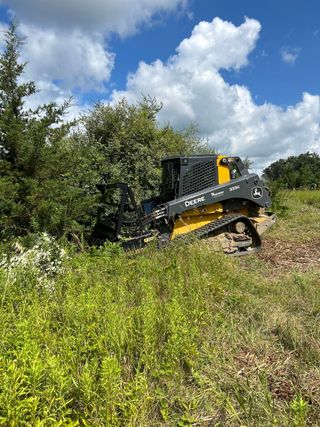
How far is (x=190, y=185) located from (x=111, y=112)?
5874 millimetres

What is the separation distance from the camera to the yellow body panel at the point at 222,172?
27.8ft

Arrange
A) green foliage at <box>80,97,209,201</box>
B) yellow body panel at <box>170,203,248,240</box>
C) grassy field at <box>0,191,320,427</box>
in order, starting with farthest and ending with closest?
green foliage at <box>80,97,209,201</box> → yellow body panel at <box>170,203,248,240</box> → grassy field at <box>0,191,320,427</box>

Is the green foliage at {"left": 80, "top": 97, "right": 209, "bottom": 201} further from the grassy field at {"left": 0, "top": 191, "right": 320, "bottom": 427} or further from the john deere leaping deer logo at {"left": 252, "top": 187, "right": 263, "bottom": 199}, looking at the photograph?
the grassy field at {"left": 0, "top": 191, "right": 320, "bottom": 427}

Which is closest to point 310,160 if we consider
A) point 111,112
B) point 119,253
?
point 111,112

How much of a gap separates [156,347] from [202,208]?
5.20m

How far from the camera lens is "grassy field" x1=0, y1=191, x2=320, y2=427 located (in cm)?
234

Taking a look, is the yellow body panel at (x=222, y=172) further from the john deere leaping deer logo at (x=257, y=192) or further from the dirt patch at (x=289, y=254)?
the dirt patch at (x=289, y=254)

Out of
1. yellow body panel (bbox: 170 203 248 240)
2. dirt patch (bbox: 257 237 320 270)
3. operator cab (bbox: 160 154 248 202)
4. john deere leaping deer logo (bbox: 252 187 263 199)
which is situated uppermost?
operator cab (bbox: 160 154 248 202)

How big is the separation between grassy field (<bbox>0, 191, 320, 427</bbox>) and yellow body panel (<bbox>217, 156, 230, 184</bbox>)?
3.33 meters

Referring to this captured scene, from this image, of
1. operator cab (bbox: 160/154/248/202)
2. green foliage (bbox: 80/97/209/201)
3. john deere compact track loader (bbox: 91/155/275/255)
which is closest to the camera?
john deere compact track loader (bbox: 91/155/275/255)

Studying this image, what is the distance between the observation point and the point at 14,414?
2.02 metres

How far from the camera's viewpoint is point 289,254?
7746 millimetres

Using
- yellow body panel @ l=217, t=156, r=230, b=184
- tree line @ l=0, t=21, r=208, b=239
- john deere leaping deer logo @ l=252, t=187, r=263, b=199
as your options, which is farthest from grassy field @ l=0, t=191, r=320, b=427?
john deere leaping deer logo @ l=252, t=187, r=263, b=199

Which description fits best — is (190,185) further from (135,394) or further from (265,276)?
(135,394)
